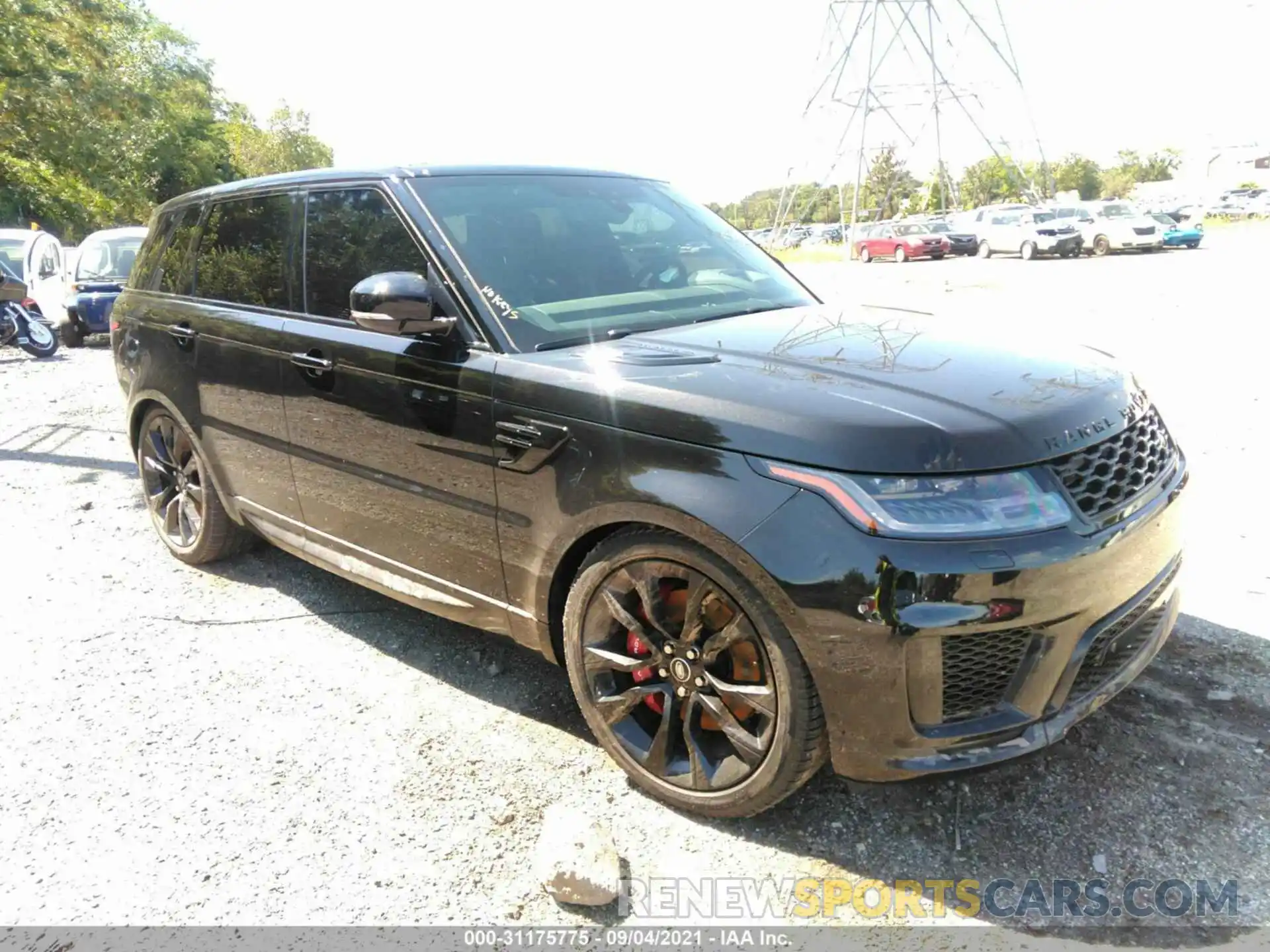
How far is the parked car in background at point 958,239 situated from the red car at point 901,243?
0.26 meters

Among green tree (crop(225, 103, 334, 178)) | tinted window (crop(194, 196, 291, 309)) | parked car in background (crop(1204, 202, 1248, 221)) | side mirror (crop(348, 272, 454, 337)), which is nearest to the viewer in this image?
side mirror (crop(348, 272, 454, 337))

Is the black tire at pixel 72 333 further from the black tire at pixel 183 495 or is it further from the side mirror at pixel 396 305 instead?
the side mirror at pixel 396 305

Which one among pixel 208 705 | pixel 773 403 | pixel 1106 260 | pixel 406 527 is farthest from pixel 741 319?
pixel 1106 260

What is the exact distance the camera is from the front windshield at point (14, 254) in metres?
13.5

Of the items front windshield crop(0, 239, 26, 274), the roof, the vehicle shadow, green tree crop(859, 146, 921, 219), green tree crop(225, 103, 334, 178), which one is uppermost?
green tree crop(225, 103, 334, 178)

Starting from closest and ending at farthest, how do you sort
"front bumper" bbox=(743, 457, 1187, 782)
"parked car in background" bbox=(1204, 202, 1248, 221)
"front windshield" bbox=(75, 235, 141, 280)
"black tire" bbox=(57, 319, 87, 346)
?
"front bumper" bbox=(743, 457, 1187, 782)
"front windshield" bbox=(75, 235, 141, 280)
"black tire" bbox=(57, 319, 87, 346)
"parked car in background" bbox=(1204, 202, 1248, 221)

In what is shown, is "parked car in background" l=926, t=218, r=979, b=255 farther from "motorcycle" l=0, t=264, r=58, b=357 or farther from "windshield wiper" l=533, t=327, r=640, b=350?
"windshield wiper" l=533, t=327, r=640, b=350

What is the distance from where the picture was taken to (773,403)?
226 centimetres

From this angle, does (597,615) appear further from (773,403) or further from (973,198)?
(973,198)

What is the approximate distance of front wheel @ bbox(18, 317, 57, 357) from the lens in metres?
12.0

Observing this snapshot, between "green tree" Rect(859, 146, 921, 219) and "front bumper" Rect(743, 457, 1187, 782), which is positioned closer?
"front bumper" Rect(743, 457, 1187, 782)

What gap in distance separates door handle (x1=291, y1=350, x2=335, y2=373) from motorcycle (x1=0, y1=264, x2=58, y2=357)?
11.0 m

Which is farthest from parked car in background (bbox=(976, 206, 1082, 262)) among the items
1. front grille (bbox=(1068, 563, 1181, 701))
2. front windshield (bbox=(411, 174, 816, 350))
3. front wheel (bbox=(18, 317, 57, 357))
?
front grille (bbox=(1068, 563, 1181, 701))

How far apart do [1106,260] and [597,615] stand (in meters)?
27.9
